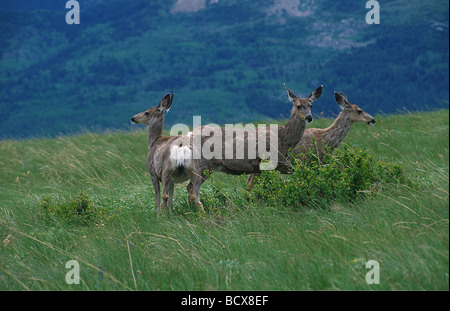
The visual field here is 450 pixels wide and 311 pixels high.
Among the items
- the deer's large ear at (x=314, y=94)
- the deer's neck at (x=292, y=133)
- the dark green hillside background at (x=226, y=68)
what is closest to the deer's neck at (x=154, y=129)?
the deer's neck at (x=292, y=133)

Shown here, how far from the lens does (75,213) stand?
28.2 feet

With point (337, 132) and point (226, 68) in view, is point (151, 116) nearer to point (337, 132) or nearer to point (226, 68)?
point (337, 132)

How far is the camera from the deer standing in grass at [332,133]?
915 centimetres

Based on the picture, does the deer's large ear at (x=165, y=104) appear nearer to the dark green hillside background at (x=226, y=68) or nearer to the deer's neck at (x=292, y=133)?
the deer's neck at (x=292, y=133)

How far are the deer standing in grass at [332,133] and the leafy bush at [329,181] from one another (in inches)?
31.2

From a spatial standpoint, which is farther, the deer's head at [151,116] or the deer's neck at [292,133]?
the deer's head at [151,116]

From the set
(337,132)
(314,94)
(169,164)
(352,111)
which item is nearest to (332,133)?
(337,132)

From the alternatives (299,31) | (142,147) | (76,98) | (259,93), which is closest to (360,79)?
(259,93)

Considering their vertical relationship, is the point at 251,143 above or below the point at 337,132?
above

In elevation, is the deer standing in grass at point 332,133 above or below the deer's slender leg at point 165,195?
above

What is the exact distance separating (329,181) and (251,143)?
150 centimetres

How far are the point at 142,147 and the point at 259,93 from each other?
14073 centimetres

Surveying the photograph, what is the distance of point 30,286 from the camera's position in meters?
5.80
